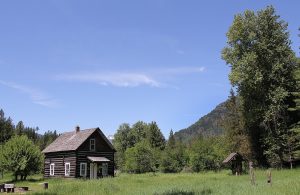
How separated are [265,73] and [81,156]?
26.6 metres

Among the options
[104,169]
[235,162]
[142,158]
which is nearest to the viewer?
[235,162]

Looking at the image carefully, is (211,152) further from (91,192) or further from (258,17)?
(91,192)

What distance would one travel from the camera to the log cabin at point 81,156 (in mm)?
54250

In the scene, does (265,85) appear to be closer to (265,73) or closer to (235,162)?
(265,73)

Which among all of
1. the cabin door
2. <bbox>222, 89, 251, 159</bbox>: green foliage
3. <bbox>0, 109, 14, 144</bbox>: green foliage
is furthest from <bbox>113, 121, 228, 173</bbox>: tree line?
<bbox>0, 109, 14, 144</bbox>: green foliage

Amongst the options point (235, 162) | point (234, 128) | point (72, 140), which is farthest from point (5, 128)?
point (235, 162)

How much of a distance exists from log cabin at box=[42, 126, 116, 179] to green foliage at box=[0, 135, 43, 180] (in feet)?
11.0

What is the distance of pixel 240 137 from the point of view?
61625mm

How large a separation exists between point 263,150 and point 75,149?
25.8 m

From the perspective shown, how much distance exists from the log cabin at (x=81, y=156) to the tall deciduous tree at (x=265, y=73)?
2017 cm

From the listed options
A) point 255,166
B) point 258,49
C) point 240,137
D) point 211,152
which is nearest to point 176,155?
point 211,152

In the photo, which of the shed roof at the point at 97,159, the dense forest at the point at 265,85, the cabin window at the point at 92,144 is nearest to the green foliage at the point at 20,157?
the shed roof at the point at 97,159

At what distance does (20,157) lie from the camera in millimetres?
52438

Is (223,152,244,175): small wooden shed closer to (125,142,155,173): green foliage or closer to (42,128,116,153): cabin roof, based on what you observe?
(42,128,116,153): cabin roof
